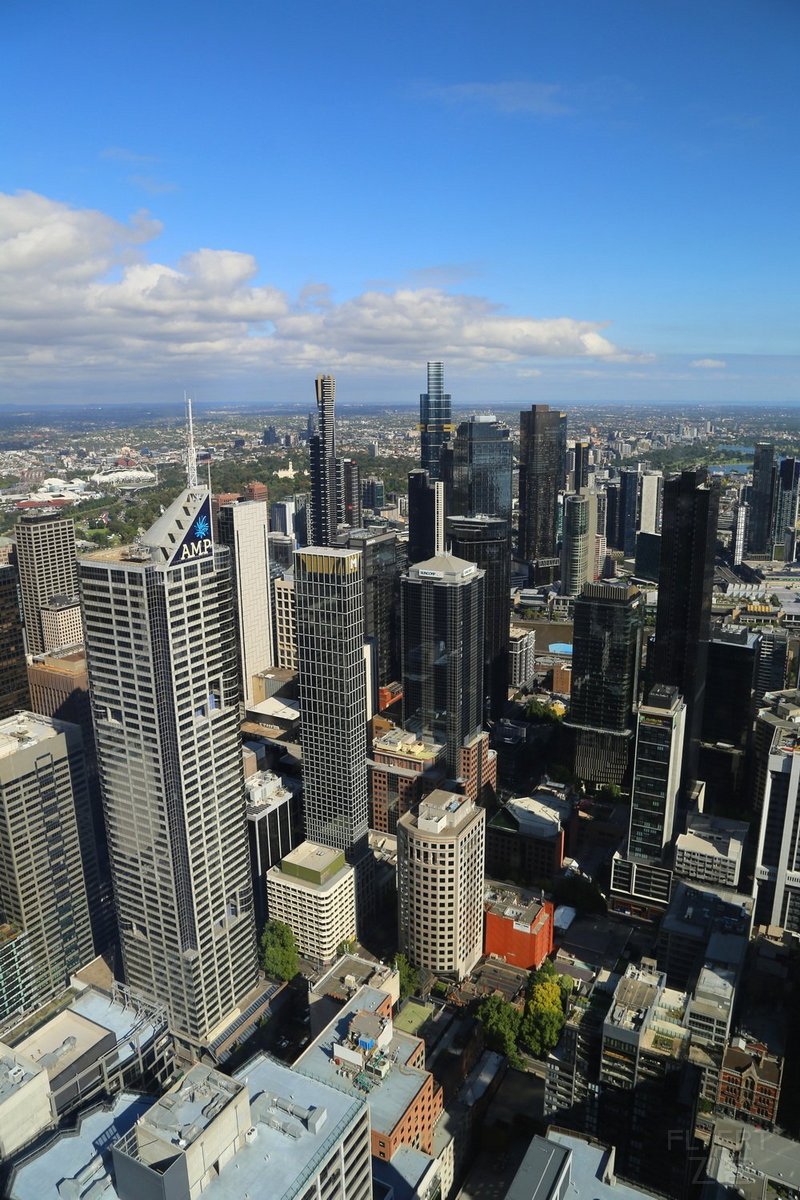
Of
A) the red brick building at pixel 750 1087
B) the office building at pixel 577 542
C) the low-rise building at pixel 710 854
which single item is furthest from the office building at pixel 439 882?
the office building at pixel 577 542

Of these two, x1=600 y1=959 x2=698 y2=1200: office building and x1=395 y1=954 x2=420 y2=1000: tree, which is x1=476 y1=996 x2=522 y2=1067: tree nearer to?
x1=395 y1=954 x2=420 y2=1000: tree

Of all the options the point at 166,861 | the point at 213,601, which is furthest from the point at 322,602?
the point at 166,861

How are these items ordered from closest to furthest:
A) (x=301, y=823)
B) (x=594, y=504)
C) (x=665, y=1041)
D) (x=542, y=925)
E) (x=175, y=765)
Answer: (x=665, y=1041), (x=175, y=765), (x=542, y=925), (x=301, y=823), (x=594, y=504)

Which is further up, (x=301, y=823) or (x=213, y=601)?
(x=213, y=601)

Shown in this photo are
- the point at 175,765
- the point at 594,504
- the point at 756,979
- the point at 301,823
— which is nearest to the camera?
the point at 175,765

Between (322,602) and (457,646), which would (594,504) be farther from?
(322,602)

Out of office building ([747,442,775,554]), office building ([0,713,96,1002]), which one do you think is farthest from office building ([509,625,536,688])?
office building ([747,442,775,554])
